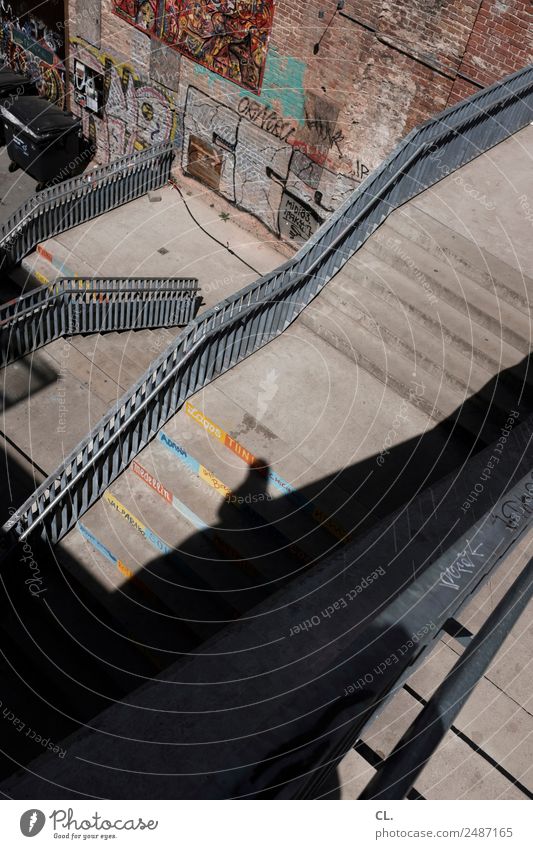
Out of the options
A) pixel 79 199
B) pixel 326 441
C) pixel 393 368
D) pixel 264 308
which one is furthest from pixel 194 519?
pixel 79 199

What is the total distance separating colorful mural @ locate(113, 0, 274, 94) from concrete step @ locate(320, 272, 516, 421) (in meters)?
8.02

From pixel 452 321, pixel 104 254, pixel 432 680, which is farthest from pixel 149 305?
pixel 432 680

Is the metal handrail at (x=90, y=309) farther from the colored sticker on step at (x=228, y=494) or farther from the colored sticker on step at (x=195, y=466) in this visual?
the colored sticker on step at (x=228, y=494)

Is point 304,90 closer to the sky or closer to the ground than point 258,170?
closer to the sky

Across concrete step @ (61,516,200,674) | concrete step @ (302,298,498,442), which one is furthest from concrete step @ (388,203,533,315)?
concrete step @ (61,516,200,674)

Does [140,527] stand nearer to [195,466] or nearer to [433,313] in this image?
[195,466]

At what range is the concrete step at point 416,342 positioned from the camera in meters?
9.72

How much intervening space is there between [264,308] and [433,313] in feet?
7.87

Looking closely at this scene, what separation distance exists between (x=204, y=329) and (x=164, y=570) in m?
2.90

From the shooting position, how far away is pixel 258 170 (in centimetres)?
1748

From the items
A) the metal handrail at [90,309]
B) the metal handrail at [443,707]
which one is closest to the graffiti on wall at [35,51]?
the metal handrail at [90,309]

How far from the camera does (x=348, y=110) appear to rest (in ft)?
50.4

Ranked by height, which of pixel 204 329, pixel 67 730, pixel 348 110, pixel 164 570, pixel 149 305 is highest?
pixel 348 110

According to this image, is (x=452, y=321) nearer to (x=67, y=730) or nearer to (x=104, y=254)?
(x=67, y=730)
